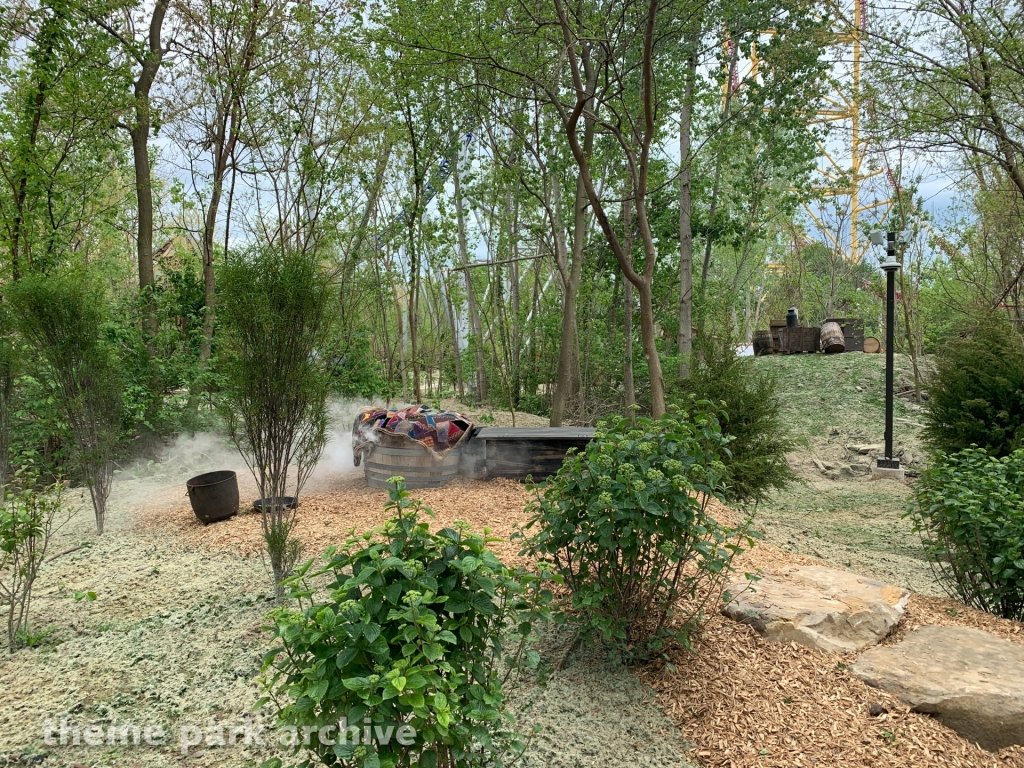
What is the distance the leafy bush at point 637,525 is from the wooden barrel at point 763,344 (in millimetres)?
15790

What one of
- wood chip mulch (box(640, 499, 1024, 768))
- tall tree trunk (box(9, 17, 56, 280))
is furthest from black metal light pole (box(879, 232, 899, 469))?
tall tree trunk (box(9, 17, 56, 280))

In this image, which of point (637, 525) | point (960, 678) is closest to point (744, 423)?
point (960, 678)

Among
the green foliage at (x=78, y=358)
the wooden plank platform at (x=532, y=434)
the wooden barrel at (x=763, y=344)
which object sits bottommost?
the wooden plank platform at (x=532, y=434)

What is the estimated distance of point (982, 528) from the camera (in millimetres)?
3465

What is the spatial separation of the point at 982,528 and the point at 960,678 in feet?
4.11

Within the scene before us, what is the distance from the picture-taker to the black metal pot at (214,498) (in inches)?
203

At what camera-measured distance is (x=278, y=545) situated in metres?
3.61

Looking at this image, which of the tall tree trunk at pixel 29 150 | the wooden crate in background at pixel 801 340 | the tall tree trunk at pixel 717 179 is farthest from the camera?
the wooden crate in background at pixel 801 340

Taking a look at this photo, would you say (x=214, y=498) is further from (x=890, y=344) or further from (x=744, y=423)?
(x=890, y=344)

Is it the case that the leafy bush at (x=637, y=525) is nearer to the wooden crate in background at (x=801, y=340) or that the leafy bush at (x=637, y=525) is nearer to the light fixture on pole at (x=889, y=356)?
the light fixture on pole at (x=889, y=356)

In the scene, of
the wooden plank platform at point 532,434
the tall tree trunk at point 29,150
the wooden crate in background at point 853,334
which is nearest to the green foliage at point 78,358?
the tall tree trunk at point 29,150

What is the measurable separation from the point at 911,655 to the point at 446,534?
2469mm

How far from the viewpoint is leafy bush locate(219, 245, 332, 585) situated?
3.64 m

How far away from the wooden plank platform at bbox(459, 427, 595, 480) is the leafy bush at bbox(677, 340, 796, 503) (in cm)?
137
